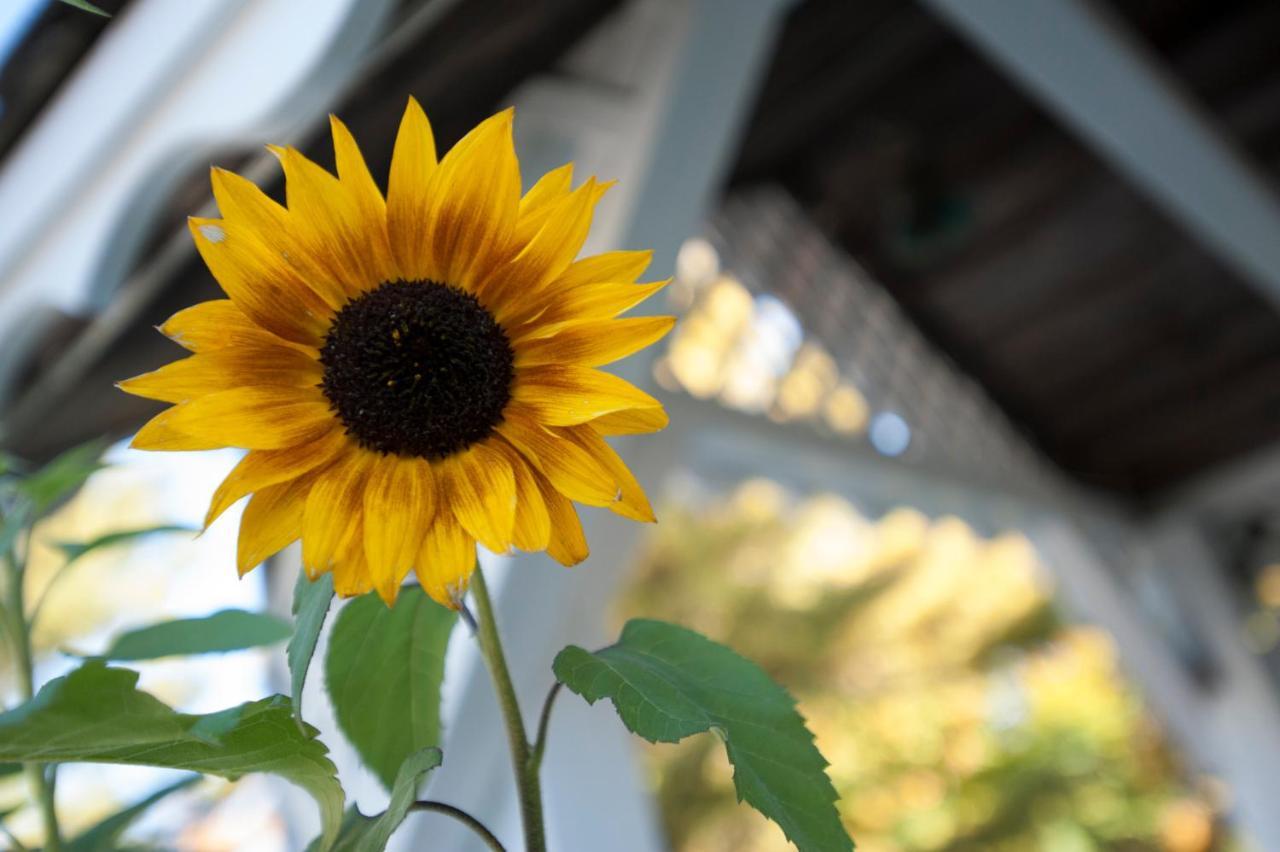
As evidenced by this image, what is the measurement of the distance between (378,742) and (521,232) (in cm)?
16

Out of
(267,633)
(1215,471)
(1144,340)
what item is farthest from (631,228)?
(1215,471)

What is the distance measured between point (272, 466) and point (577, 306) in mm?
89

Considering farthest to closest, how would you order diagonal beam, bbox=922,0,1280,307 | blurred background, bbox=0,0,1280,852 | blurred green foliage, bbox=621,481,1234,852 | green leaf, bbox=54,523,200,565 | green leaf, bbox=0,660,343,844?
blurred green foliage, bbox=621,481,1234,852, diagonal beam, bbox=922,0,1280,307, blurred background, bbox=0,0,1280,852, green leaf, bbox=54,523,200,565, green leaf, bbox=0,660,343,844

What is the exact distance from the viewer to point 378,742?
351mm

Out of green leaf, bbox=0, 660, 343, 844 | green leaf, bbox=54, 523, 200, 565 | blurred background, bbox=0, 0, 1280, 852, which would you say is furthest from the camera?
blurred background, bbox=0, 0, 1280, 852

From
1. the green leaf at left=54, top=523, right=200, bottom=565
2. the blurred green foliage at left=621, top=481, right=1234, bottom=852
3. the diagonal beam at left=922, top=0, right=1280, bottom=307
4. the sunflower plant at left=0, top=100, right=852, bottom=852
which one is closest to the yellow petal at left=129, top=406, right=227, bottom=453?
the sunflower plant at left=0, top=100, right=852, bottom=852

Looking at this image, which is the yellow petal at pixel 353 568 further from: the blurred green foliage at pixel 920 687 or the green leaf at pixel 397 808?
the blurred green foliage at pixel 920 687

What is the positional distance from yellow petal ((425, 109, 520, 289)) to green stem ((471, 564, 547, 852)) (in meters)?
0.08

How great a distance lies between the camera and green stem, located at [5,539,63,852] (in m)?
0.38

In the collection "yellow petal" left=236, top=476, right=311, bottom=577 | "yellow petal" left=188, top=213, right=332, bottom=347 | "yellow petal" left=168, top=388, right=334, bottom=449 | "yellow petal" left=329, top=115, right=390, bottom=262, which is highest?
"yellow petal" left=329, top=115, right=390, bottom=262

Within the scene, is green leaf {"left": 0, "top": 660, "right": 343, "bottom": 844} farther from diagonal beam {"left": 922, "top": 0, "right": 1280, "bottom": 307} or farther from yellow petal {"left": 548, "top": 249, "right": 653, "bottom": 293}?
diagonal beam {"left": 922, "top": 0, "right": 1280, "bottom": 307}

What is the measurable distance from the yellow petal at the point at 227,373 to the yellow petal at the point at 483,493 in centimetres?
5

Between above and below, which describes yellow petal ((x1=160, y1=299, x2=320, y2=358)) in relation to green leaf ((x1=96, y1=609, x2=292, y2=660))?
above

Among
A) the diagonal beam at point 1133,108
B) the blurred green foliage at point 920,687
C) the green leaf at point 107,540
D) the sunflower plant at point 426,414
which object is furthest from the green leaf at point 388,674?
the blurred green foliage at point 920,687
